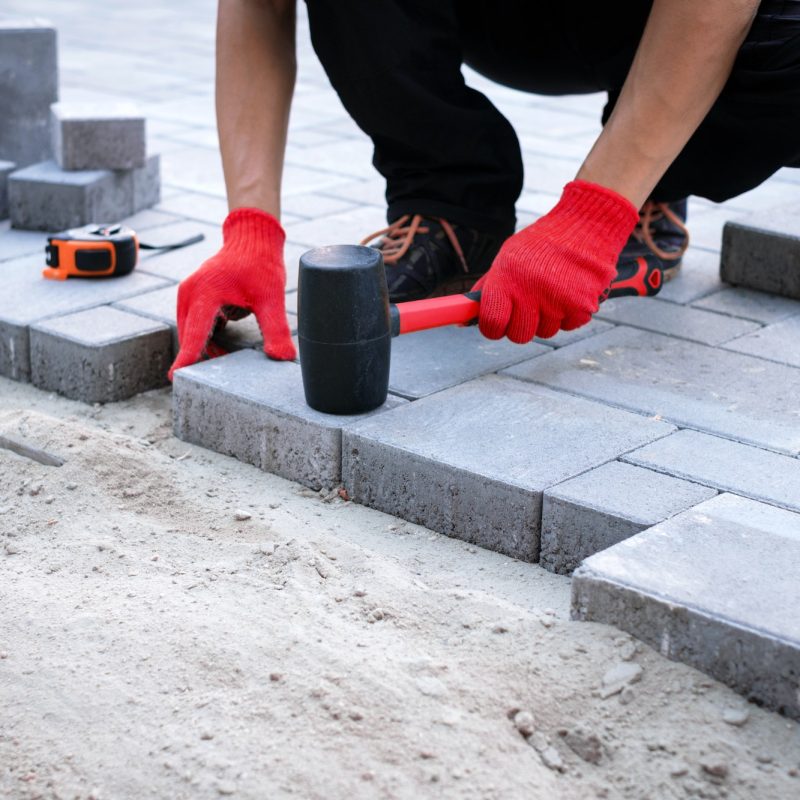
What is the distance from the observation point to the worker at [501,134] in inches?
97.1

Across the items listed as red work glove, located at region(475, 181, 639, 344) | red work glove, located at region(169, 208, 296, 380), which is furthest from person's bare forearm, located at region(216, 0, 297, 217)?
red work glove, located at region(475, 181, 639, 344)

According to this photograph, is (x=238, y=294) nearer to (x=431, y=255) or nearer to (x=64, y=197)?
(x=431, y=255)

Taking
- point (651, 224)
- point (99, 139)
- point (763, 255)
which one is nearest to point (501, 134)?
point (651, 224)

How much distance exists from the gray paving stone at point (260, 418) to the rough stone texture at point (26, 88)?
194 cm

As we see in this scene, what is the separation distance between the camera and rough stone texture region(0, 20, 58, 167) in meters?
4.10

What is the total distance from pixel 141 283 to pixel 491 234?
940mm

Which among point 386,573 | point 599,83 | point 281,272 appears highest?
point 599,83

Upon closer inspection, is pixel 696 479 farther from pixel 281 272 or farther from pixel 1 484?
pixel 1 484

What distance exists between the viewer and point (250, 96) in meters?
2.84

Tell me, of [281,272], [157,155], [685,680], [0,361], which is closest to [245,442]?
[281,272]

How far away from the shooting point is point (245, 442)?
99.1 inches

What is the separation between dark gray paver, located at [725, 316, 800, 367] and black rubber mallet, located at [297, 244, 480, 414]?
2.93ft

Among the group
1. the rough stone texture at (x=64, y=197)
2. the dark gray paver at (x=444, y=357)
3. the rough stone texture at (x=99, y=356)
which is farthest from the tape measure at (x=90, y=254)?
the dark gray paver at (x=444, y=357)

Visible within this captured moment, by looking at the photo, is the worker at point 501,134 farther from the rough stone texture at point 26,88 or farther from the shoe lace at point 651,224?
the rough stone texture at point 26,88
